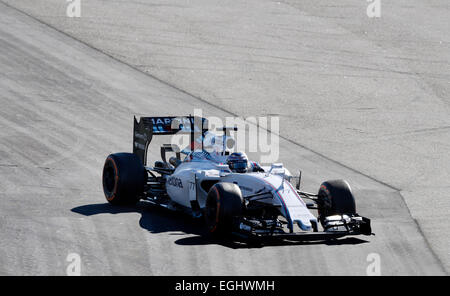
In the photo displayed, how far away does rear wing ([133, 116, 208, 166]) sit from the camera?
60.3ft

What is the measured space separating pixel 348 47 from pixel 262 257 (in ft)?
73.8

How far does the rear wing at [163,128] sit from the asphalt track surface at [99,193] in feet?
4.66

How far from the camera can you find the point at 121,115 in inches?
1033

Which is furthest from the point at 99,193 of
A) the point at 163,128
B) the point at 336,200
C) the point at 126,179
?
the point at 336,200

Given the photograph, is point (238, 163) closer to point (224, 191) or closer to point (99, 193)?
point (224, 191)

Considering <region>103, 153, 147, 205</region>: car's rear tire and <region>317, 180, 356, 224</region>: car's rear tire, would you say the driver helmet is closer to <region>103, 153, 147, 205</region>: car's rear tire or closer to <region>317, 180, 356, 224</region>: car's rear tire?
Answer: <region>317, 180, 356, 224</region>: car's rear tire

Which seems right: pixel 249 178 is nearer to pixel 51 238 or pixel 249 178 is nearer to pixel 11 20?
pixel 51 238

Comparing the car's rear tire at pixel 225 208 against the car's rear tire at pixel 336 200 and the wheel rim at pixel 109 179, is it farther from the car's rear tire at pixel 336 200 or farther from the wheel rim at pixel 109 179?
the wheel rim at pixel 109 179

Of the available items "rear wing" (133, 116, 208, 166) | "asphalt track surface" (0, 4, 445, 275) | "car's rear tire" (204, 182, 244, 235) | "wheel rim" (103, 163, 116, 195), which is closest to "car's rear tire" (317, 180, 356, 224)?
"asphalt track surface" (0, 4, 445, 275)

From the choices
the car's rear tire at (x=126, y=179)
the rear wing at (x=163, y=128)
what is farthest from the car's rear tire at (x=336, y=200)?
the car's rear tire at (x=126, y=179)

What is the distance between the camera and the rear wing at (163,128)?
18391mm

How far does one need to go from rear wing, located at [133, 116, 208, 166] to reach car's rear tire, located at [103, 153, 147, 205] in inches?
37.2

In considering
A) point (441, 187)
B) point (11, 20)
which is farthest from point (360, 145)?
point (11, 20)

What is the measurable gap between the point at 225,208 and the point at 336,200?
2494 mm
